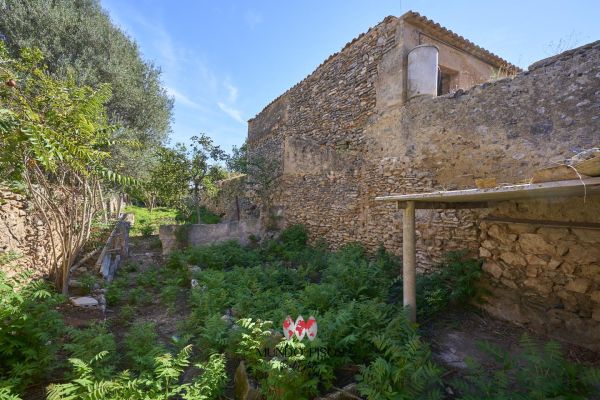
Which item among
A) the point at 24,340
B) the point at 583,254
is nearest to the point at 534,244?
the point at 583,254

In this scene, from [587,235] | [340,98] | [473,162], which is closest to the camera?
[587,235]

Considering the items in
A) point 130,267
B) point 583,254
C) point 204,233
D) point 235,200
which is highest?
point 235,200

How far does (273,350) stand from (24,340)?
111 inches

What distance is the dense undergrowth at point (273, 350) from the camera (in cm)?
254

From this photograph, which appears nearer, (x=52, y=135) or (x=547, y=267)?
(x=52, y=135)

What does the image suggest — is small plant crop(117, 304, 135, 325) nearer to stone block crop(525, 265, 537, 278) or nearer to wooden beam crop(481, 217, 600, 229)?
wooden beam crop(481, 217, 600, 229)

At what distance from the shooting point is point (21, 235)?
504cm

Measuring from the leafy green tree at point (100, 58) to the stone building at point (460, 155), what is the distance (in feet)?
20.2

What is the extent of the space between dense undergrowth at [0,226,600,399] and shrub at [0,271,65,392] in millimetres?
11

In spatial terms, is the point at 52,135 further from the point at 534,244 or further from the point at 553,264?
the point at 553,264

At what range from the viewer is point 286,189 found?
1048 centimetres

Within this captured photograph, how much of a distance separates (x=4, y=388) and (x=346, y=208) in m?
7.14

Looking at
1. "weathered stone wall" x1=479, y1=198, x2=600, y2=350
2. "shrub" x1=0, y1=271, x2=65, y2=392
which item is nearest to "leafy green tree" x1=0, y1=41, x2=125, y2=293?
"shrub" x1=0, y1=271, x2=65, y2=392

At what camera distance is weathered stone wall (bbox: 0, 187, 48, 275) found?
4621 mm
